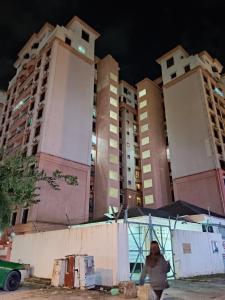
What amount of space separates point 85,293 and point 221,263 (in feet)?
38.7

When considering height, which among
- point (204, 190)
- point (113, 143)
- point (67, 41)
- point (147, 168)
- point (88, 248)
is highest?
point (67, 41)

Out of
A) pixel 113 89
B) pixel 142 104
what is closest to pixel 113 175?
pixel 113 89

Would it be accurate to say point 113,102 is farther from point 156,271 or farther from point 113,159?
point 156,271

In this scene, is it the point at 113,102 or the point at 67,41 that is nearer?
the point at 67,41

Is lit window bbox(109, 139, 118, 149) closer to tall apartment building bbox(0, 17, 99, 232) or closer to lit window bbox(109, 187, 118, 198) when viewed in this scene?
tall apartment building bbox(0, 17, 99, 232)

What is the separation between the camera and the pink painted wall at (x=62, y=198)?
2766 cm

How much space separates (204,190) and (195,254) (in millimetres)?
20945

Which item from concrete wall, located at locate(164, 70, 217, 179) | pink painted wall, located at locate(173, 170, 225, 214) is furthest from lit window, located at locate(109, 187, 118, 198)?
concrete wall, located at locate(164, 70, 217, 179)

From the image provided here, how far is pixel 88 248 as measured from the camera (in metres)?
12.5

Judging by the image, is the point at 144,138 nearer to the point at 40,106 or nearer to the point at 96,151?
the point at 96,151

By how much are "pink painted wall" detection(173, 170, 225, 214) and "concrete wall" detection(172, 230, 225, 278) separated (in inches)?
637

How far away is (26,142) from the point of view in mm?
34438

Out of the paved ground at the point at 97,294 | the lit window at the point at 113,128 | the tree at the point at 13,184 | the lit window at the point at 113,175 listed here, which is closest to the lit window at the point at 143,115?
the lit window at the point at 113,128

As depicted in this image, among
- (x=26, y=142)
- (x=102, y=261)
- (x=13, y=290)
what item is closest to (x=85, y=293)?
(x=102, y=261)
